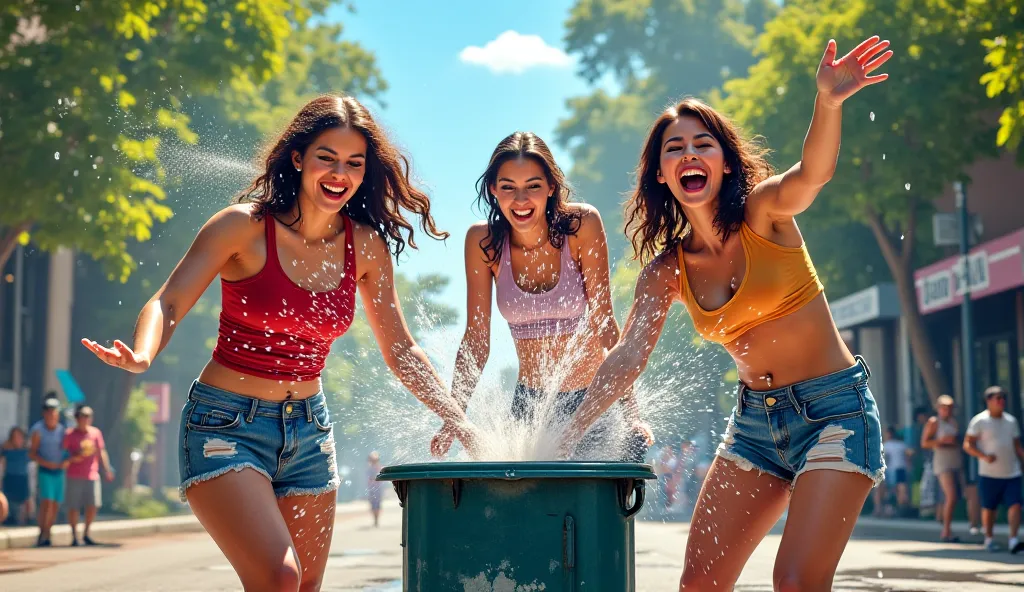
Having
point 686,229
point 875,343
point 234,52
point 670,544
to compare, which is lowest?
point 670,544

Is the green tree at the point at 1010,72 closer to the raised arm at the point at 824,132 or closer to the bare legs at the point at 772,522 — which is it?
the raised arm at the point at 824,132

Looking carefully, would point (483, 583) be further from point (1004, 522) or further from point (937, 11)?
point (937, 11)

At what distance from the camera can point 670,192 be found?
15.3 feet

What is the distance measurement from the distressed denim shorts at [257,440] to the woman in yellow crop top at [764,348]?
82 cm

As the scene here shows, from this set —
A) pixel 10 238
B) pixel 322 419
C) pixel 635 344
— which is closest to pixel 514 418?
pixel 635 344

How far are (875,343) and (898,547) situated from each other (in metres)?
18.1

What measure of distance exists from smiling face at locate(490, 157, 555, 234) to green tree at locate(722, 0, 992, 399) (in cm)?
1560

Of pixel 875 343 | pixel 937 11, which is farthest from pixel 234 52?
pixel 875 343

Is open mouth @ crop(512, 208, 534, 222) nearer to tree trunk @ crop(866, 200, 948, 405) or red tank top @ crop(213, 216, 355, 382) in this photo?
red tank top @ crop(213, 216, 355, 382)

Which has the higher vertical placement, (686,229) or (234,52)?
(234,52)

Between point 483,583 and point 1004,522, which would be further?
point 1004,522

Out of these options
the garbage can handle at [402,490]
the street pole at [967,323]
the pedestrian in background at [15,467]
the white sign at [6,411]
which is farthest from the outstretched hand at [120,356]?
the white sign at [6,411]

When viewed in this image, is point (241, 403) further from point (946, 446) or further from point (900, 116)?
A: point (900, 116)

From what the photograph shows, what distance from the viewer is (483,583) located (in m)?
3.69
